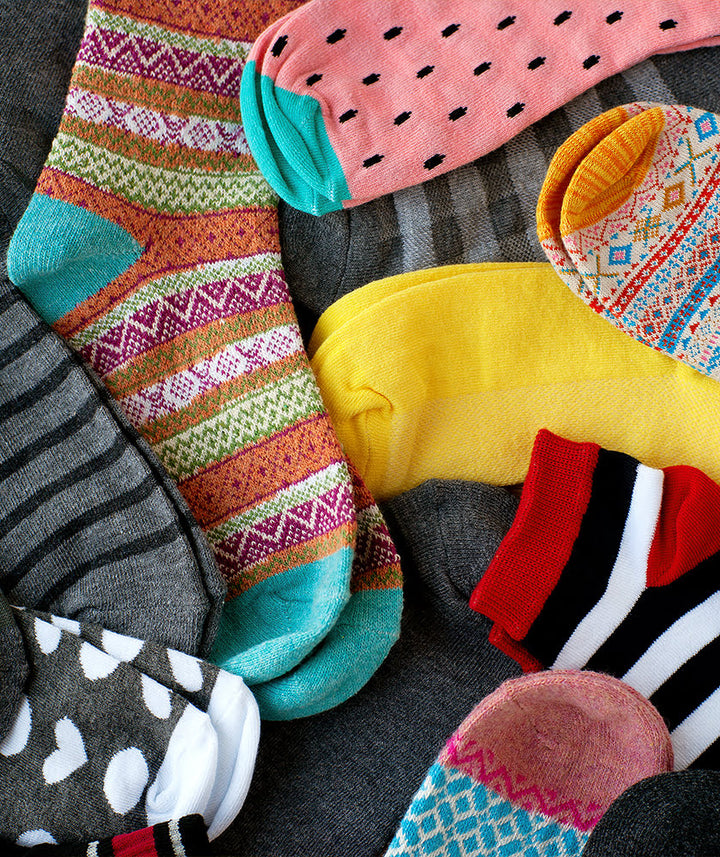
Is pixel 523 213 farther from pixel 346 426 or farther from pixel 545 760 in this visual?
pixel 545 760

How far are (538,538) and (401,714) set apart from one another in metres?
0.23

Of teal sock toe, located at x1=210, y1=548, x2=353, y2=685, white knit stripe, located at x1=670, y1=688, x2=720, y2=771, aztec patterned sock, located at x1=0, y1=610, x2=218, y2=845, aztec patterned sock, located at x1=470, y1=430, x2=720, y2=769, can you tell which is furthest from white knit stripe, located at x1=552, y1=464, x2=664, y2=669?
aztec patterned sock, located at x1=0, y1=610, x2=218, y2=845

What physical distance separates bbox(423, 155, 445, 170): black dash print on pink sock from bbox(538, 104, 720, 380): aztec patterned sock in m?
0.12

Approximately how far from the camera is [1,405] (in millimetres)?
735

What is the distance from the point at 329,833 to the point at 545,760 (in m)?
0.22

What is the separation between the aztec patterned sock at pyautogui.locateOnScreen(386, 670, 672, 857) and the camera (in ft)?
2.22

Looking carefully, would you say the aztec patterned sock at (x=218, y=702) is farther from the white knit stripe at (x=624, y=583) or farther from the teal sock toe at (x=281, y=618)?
the white knit stripe at (x=624, y=583)

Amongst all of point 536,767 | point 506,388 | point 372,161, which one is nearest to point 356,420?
point 506,388

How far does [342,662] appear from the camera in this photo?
72cm

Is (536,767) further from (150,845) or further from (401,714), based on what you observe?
(150,845)

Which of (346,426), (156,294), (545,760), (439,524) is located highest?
(156,294)

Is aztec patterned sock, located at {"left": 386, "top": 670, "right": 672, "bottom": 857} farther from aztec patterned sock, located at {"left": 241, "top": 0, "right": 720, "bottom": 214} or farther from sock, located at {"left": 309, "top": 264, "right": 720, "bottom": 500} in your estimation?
aztec patterned sock, located at {"left": 241, "top": 0, "right": 720, "bottom": 214}

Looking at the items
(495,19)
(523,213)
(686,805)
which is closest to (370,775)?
(686,805)

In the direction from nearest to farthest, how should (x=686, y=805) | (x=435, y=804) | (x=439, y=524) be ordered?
(x=686, y=805), (x=435, y=804), (x=439, y=524)
